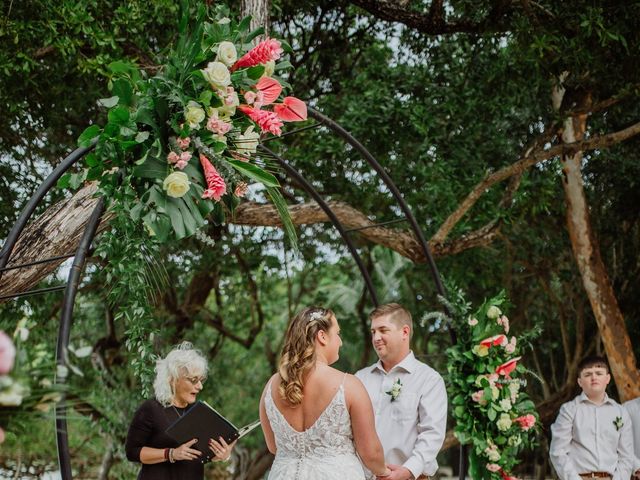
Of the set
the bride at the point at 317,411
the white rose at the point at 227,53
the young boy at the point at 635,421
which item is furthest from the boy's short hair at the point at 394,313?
the young boy at the point at 635,421

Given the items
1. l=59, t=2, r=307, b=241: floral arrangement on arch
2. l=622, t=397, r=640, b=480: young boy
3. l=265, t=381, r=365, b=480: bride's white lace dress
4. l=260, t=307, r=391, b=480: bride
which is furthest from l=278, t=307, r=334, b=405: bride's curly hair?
l=622, t=397, r=640, b=480: young boy

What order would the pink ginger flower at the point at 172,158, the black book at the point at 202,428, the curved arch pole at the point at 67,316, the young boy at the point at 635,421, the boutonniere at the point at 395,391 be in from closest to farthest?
the pink ginger flower at the point at 172,158 → the curved arch pole at the point at 67,316 → the black book at the point at 202,428 → the boutonniere at the point at 395,391 → the young boy at the point at 635,421

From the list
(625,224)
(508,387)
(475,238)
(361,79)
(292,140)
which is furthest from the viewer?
(625,224)

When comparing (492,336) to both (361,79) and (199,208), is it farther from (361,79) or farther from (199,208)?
(361,79)

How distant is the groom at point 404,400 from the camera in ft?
14.1

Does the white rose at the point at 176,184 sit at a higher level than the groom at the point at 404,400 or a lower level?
higher

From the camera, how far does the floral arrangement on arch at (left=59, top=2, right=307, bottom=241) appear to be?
343 cm

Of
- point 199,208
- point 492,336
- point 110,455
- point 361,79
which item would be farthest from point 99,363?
point 199,208

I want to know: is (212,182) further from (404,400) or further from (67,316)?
(404,400)

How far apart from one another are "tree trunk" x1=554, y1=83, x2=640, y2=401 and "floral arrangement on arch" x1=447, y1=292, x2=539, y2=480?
4135 millimetres

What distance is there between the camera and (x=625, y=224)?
10391mm

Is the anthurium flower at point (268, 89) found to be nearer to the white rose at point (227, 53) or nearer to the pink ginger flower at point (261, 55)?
the pink ginger flower at point (261, 55)

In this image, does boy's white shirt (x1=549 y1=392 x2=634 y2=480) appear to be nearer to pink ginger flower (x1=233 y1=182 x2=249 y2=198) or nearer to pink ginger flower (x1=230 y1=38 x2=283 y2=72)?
pink ginger flower (x1=233 y1=182 x2=249 y2=198)

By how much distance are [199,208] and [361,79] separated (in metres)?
5.14
